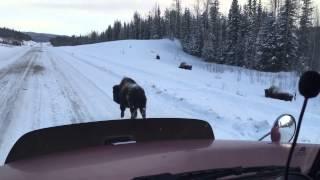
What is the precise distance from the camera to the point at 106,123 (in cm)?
279

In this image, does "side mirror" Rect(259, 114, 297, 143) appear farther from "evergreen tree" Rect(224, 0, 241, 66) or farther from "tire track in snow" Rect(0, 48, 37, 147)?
"evergreen tree" Rect(224, 0, 241, 66)

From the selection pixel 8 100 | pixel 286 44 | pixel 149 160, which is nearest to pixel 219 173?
pixel 149 160

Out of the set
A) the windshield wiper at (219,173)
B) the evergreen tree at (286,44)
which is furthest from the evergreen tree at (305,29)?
the windshield wiper at (219,173)

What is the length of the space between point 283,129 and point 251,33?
86.0 m

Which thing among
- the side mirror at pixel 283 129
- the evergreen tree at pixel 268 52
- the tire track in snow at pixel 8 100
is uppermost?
the side mirror at pixel 283 129

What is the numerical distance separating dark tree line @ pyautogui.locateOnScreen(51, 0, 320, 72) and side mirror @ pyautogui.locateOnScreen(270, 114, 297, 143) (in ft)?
141

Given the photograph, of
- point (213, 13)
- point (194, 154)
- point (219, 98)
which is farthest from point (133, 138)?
point (213, 13)

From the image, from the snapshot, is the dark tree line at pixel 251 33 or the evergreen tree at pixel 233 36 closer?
the dark tree line at pixel 251 33

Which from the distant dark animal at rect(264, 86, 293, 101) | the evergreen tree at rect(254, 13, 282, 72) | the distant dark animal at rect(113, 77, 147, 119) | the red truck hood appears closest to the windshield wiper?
the red truck hood

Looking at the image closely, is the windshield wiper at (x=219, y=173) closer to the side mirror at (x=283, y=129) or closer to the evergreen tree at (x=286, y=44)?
the side mirror at (x=283, y=129)

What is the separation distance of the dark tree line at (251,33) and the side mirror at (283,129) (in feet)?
141

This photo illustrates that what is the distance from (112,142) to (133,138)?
12 cm

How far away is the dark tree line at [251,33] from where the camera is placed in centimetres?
6688

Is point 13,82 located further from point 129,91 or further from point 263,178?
point 263,178
